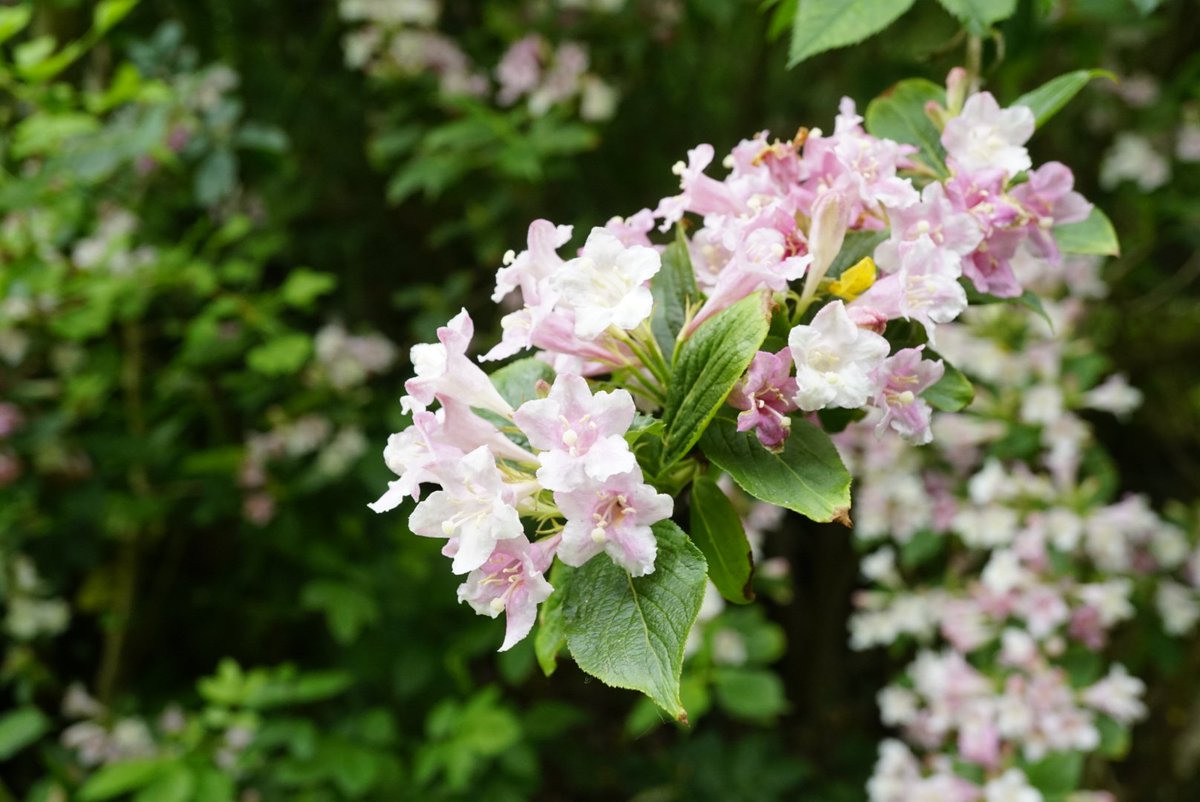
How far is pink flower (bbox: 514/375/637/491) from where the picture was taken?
1.73 ft

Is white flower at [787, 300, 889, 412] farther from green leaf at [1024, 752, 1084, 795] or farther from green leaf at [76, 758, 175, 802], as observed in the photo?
green leaf at [76, 758, 175, 802]

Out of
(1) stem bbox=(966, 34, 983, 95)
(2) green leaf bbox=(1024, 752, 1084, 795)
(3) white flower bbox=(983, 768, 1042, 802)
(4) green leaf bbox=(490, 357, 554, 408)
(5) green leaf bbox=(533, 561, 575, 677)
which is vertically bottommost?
(2) green leaf bbox=(1024, 752, 1084, 795)

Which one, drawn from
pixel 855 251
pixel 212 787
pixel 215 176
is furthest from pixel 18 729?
pixel 855 251

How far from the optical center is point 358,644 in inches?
89.6

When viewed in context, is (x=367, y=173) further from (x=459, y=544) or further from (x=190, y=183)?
(x=459, y=544)

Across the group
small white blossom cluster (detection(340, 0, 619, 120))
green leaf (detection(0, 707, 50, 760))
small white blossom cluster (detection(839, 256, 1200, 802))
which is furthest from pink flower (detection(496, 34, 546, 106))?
green leaf (detection(0, 707, 50, 760))

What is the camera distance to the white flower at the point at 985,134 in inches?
28.3

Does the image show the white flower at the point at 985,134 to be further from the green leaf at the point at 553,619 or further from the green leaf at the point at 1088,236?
the green leaf at the point at 553,619

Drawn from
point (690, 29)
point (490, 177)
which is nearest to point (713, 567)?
point (490, 177)

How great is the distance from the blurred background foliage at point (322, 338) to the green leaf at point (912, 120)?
80 centimetres

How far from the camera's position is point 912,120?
0.81 m

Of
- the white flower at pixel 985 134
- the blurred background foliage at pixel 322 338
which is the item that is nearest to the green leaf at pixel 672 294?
the white flower at pixel 985 134

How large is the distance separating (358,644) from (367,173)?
1186 mm

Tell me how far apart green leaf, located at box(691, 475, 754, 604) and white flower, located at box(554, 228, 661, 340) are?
0.13 metres
